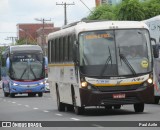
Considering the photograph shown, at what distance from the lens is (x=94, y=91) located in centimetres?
2362

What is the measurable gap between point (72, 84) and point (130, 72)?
7.63ft

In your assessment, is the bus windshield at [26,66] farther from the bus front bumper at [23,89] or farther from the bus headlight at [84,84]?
the bus headlight at [84,84]

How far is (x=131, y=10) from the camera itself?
5991 cm

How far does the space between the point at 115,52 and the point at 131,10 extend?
36215 mm

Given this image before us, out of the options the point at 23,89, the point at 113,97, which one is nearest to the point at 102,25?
the point at 113,97

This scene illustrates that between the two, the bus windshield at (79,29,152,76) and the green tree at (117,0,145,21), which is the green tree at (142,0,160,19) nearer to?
the green tree at (117,0,145,21)

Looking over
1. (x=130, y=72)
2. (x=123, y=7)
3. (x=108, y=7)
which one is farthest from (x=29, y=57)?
(x=130, y=72)

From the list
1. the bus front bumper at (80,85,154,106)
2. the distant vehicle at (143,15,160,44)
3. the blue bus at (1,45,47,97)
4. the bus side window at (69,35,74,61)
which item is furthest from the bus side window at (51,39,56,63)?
the blue bus at (1,45,47,97)

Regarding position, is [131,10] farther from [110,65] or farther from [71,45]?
[110,65]

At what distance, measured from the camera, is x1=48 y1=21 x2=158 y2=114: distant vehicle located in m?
23.7

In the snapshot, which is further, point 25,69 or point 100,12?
point 100,12

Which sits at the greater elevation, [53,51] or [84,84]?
[53,51]

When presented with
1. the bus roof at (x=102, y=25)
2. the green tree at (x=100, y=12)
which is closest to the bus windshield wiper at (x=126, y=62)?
the bus roof at (x=102, y=25)

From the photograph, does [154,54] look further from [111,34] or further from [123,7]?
[123,7]
